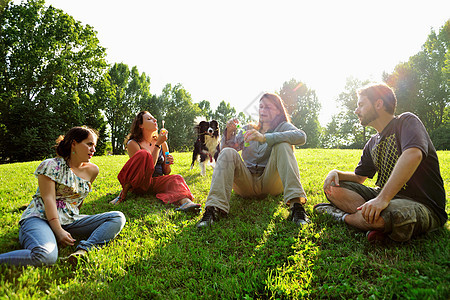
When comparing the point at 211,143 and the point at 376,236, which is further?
the point at 211,143

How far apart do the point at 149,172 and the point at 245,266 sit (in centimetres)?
233

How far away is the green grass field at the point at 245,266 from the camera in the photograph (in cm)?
166

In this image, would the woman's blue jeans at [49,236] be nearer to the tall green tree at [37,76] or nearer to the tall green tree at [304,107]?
the tall green tree at [37,76]

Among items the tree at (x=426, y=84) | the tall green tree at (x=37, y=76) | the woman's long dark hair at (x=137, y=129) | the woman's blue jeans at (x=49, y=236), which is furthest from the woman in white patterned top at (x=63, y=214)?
the tree at (x=426, y=84)

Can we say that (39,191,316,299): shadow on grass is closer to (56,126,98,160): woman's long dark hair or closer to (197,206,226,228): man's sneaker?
(197,206,226,228): man's sneaker

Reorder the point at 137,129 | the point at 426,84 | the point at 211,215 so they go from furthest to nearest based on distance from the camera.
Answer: the point at 426,84
the point at 137,129
the point at 211,215

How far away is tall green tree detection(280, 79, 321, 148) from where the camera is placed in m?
31.7

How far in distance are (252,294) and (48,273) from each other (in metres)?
1.54

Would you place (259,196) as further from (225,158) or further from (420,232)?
(420,232)

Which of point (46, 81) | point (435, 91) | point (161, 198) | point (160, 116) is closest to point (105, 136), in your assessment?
point (160, 116)

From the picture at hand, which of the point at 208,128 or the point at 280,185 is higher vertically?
the point at 208,128

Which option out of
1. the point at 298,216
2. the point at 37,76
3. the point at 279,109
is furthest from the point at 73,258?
the point at 37,76

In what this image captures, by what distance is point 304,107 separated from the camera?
33.1m

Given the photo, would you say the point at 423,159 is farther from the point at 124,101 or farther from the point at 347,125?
the point at 347,125
